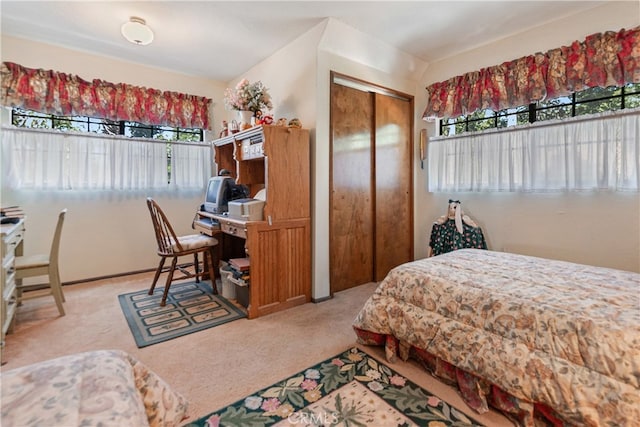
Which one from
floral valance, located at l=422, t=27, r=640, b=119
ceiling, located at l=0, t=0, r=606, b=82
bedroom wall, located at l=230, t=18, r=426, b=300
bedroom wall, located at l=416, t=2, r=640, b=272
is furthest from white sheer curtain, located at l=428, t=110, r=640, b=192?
bedroom wall, located at l=230, t=18, r=426, b=300

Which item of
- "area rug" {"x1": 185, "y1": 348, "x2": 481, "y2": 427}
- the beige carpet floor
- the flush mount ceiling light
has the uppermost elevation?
the flush mount ceiling light

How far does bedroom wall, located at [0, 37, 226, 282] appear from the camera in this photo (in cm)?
313

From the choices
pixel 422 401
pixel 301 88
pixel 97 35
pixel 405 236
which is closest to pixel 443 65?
pixel 301 88

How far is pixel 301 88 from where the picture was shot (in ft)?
9.75

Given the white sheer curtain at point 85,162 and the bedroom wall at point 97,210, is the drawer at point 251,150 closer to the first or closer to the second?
the white sheer curtain at point 85,162

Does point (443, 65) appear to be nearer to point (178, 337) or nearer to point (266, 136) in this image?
point (266, 136)

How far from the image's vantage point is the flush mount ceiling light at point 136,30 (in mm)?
2602

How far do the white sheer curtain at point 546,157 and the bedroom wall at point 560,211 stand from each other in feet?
0.39

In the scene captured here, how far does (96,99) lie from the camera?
3.34m

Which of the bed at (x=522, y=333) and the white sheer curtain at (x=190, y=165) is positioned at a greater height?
the white sheer curtain at (x=190, y=165)

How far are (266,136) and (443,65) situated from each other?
2.38 metres

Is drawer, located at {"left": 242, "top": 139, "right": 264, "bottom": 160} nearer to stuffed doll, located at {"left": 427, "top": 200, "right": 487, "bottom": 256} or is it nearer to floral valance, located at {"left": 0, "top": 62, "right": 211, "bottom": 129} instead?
floral valance, located at {"left": 0, "top": 62, "right": 211, "bottom": 129}

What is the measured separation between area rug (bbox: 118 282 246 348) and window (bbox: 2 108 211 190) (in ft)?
4.77

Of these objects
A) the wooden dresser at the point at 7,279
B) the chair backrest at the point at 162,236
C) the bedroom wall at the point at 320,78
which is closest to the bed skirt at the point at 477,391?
the bedroom wall at the point at 320,78
